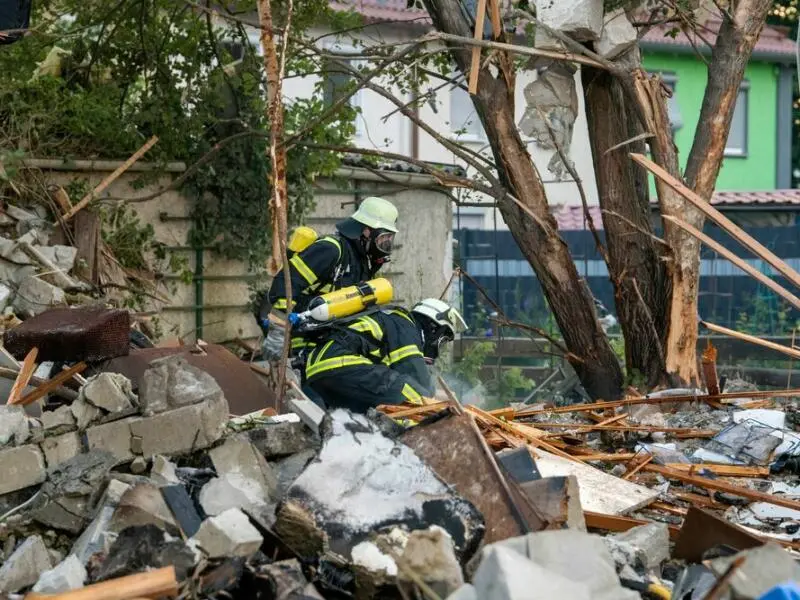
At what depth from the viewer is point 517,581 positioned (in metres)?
3.13

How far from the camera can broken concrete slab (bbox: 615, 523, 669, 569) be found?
14.8 feet

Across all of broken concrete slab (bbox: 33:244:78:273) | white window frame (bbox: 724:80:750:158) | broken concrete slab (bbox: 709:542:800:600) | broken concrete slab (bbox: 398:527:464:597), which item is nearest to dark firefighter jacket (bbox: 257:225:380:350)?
broken concrete slab (bbox: 33:244:78:273)

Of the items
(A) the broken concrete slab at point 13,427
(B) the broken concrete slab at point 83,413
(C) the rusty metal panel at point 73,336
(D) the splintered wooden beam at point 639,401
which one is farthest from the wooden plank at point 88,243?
(A) the broken concrete slab at point 13,427

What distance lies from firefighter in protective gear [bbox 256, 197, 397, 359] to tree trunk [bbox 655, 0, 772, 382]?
2.30 m

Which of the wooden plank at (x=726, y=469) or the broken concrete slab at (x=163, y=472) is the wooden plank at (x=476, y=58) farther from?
the broken concrete slab at (x=163, y=472)

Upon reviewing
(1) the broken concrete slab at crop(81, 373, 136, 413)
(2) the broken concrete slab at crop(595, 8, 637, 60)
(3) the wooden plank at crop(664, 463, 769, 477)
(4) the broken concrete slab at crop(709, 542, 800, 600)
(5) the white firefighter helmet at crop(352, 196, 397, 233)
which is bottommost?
(3) the wooden plank at crop(664, 463, 769, 477)

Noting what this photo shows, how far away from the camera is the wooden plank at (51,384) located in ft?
19.1

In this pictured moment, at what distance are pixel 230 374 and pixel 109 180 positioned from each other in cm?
386

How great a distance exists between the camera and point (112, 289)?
1044 cm

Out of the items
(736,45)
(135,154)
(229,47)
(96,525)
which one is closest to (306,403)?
(96,525)

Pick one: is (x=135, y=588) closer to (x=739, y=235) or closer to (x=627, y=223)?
(x=739, y=235)

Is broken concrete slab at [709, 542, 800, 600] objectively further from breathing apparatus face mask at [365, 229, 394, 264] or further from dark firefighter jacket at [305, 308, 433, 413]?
breathing apparatus face mask at [365, 229, 394, 264]

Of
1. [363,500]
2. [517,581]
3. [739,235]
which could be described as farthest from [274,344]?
[517,581]

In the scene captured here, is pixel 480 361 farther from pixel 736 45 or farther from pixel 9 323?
pixel 9 323
